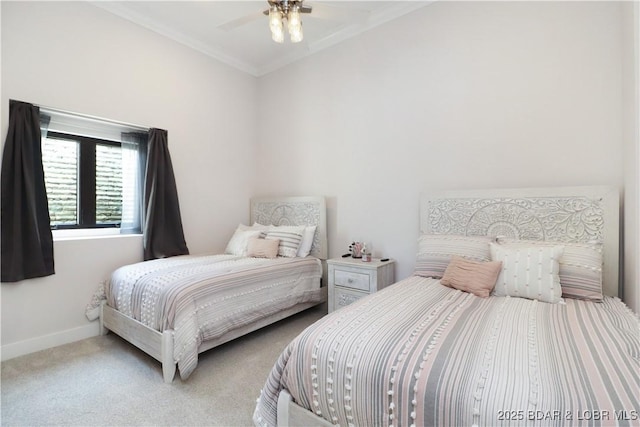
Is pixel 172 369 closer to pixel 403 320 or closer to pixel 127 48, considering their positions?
pixel 403 320

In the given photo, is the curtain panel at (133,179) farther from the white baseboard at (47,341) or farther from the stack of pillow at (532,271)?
the stack of pillow at (532,271)

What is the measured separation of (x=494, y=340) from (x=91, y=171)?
3454 millimetres

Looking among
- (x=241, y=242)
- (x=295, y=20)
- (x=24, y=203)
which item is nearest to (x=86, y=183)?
(x=24, y=203)

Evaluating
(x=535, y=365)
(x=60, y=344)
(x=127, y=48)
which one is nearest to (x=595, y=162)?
(x=535, y=365)

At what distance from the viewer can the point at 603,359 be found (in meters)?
1.02

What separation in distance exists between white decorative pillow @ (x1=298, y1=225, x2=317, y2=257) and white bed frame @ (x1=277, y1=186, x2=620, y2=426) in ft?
3.88

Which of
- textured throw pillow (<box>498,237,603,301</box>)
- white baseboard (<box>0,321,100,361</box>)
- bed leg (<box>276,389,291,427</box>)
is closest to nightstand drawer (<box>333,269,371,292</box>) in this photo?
textured throw pillow (<box>498,237,603,301</box>)

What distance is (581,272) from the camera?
1713mm

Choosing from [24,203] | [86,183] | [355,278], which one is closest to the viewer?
[24,203]

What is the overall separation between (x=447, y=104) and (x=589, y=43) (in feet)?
3.12

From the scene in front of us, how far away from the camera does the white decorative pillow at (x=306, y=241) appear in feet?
10.5

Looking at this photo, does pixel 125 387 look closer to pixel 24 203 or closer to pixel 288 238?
pixel 24 203

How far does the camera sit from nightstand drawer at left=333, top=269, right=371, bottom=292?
261 cm

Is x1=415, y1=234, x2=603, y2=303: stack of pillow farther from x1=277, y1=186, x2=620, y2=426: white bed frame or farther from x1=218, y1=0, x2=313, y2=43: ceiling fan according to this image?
x1=218, y1=0, x2=313, y2=43: ceiling fan
